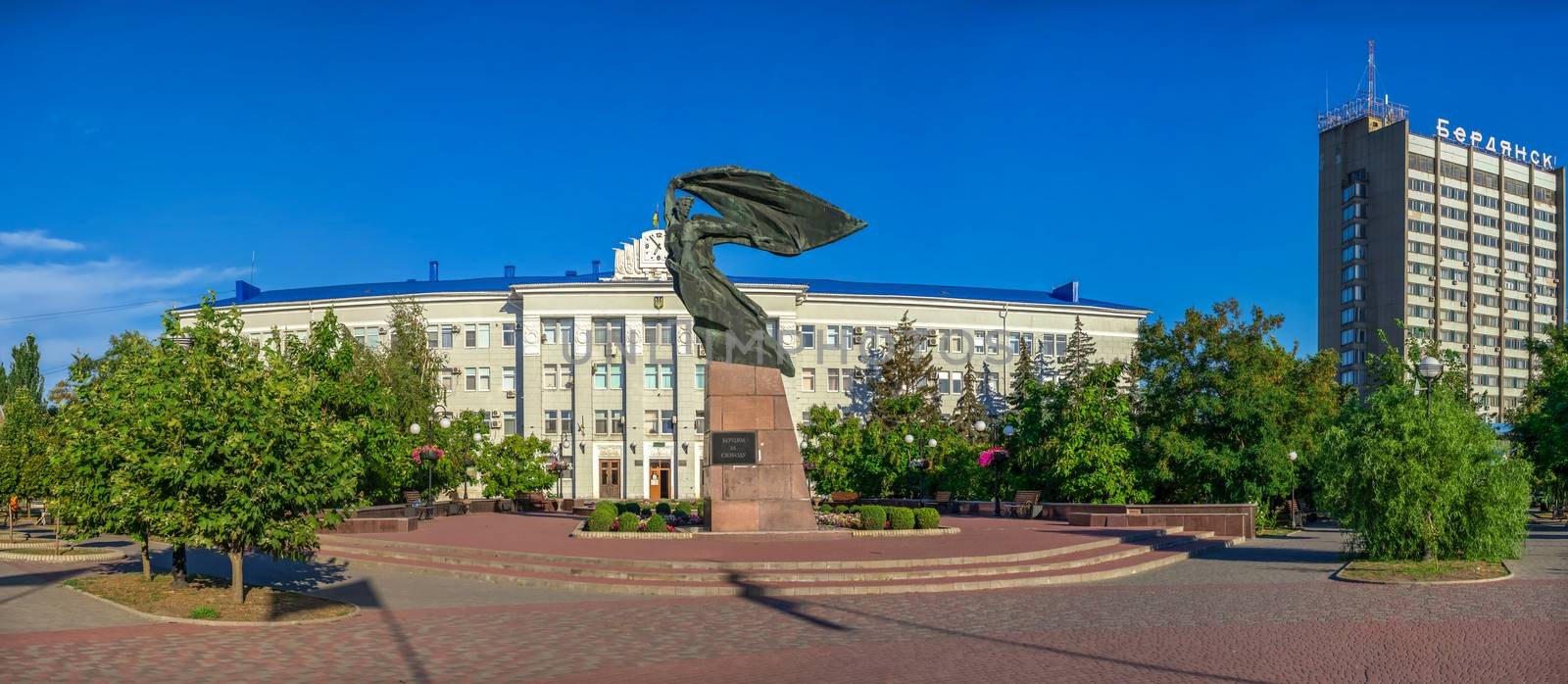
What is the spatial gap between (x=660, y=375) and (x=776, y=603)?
47.3m

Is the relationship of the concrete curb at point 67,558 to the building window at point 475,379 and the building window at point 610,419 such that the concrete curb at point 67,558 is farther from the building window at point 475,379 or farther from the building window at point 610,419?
the building window at point 475,379

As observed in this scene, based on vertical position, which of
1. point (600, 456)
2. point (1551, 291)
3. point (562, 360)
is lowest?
point (600, 456)

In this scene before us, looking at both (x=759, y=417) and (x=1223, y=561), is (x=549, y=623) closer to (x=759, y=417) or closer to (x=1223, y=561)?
(x=759, y=417)

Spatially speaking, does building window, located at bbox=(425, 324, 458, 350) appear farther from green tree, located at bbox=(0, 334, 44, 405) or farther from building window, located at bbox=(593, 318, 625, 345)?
green tree, located at bbox=(0, 334, 44, 405)

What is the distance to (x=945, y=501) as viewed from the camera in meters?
36.6

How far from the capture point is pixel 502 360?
62469 millimetres

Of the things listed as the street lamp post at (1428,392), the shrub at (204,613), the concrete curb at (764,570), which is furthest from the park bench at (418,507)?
the street lamp post at (1428,392)

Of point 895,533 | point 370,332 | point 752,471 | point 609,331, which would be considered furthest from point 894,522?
point 370,332

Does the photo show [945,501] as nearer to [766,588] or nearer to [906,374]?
[766,588]

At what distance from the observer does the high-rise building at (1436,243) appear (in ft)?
265

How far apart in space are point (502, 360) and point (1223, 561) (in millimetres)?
48485

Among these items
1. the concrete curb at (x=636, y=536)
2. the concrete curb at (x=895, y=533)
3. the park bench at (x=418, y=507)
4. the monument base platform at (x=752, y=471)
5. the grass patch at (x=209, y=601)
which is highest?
the monument base platform at (x=752, y=471)

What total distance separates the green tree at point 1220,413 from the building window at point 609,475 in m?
32.4

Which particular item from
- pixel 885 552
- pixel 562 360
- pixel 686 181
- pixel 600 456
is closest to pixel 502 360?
pixel 562 360
